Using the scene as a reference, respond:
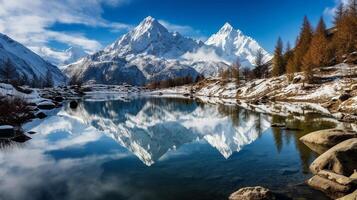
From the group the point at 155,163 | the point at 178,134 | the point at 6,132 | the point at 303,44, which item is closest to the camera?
the point at 155,163

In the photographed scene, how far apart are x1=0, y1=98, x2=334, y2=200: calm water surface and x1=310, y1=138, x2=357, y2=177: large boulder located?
1.35 metres

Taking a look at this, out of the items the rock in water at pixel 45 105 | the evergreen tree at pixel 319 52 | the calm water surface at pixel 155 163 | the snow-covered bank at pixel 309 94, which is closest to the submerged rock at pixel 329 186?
the calm water surface at pixel 155 163

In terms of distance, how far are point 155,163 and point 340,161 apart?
1645 cm

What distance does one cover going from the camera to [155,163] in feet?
102

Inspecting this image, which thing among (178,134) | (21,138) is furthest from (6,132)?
(178,134)

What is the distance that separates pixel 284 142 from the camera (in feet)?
129

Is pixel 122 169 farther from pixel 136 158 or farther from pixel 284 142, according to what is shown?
pixel 284 142

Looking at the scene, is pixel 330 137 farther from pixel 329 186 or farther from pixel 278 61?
pixel 278 61

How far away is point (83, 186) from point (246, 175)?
1317 cm

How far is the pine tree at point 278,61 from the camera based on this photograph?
499ft

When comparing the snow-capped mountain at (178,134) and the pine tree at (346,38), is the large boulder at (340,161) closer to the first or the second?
the snow-capped mountain at (178,134)

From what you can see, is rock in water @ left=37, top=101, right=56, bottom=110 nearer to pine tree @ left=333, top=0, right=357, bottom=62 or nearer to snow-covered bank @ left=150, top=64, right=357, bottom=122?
snow-covered bank @ left=150, top=64, right=357, bottom=122

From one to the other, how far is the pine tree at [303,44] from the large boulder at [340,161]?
105 m

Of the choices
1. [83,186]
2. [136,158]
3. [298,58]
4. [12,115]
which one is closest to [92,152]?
[136,158]
